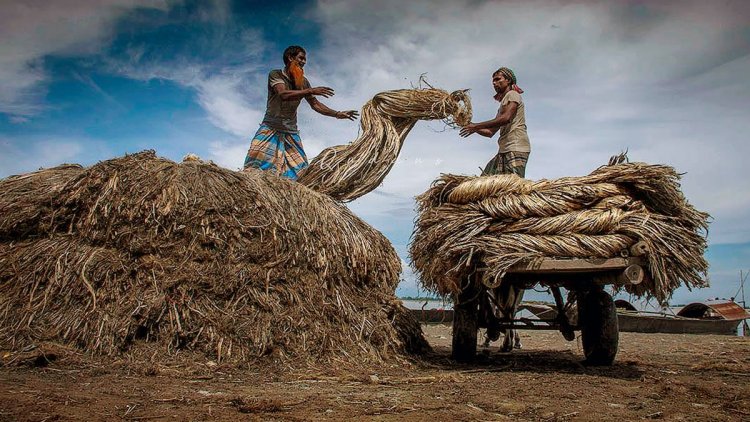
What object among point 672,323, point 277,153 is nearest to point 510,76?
point 277,153

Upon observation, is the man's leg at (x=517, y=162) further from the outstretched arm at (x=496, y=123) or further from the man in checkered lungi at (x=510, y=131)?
the outstretched arm at (x=496, y=123)

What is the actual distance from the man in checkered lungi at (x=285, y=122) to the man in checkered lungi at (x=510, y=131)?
1.85m

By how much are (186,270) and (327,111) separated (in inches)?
124

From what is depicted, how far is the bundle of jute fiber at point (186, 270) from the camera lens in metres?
4.57

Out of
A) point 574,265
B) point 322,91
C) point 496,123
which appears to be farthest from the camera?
point 322,91

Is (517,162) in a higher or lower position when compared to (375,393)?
higher

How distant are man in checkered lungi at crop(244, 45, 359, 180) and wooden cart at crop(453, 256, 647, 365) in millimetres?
2742

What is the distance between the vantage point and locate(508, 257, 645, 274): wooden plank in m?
4.51

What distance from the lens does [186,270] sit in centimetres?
488

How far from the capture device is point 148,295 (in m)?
4.67

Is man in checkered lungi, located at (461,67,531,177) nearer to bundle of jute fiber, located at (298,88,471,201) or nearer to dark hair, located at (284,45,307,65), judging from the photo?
bundle of jute fiber, located at (298,88,471,201)

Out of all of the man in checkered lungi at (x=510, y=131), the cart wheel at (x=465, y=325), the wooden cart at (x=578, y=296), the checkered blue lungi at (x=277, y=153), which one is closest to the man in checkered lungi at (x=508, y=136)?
the man in checkered lungi at (x=510, y=131)

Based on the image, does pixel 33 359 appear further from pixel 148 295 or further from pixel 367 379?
pixel 367 379

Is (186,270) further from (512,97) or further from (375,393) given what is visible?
(512,97)
